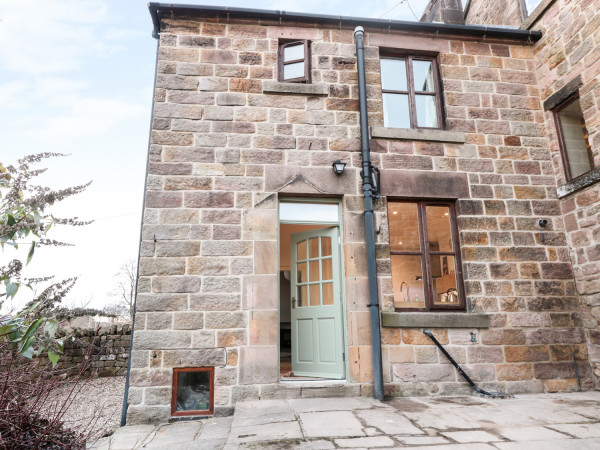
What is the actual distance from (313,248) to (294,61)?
275 cm

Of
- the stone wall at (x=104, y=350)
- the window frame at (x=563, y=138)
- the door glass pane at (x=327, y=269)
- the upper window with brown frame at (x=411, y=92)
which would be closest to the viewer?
the door glass pane at (x=327, y=269)

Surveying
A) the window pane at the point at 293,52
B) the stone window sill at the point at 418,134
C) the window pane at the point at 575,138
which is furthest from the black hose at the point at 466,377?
the window pane at the point at 293,52

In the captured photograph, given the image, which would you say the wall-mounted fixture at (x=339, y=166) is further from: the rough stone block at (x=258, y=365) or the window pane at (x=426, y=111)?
the rough stone block at (x=258, y=365)

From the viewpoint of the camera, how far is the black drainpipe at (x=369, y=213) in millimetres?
4668

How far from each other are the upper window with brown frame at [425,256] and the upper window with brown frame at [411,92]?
4.15ft

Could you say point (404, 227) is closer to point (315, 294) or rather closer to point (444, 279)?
point (444, 279)

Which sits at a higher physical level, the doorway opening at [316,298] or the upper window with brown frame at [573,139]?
the upper window with brown frame at [573,139]

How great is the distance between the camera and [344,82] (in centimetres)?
564

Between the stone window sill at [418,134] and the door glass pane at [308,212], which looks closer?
the door glass pane at [308,212]

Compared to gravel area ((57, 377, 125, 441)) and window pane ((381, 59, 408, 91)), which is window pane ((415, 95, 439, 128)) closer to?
window pane ((381, 59, 408, 91))

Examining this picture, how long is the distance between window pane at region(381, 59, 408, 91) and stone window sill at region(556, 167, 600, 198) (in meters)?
2.62

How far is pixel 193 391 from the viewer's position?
4535 mm

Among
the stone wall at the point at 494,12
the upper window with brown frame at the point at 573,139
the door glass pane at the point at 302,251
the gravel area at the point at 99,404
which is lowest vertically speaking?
the gravel area at the point at 99,404

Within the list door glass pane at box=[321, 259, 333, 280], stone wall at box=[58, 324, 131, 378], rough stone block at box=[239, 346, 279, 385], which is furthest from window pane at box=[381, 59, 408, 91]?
stone wall at box=[58, 324, 131, 378]
